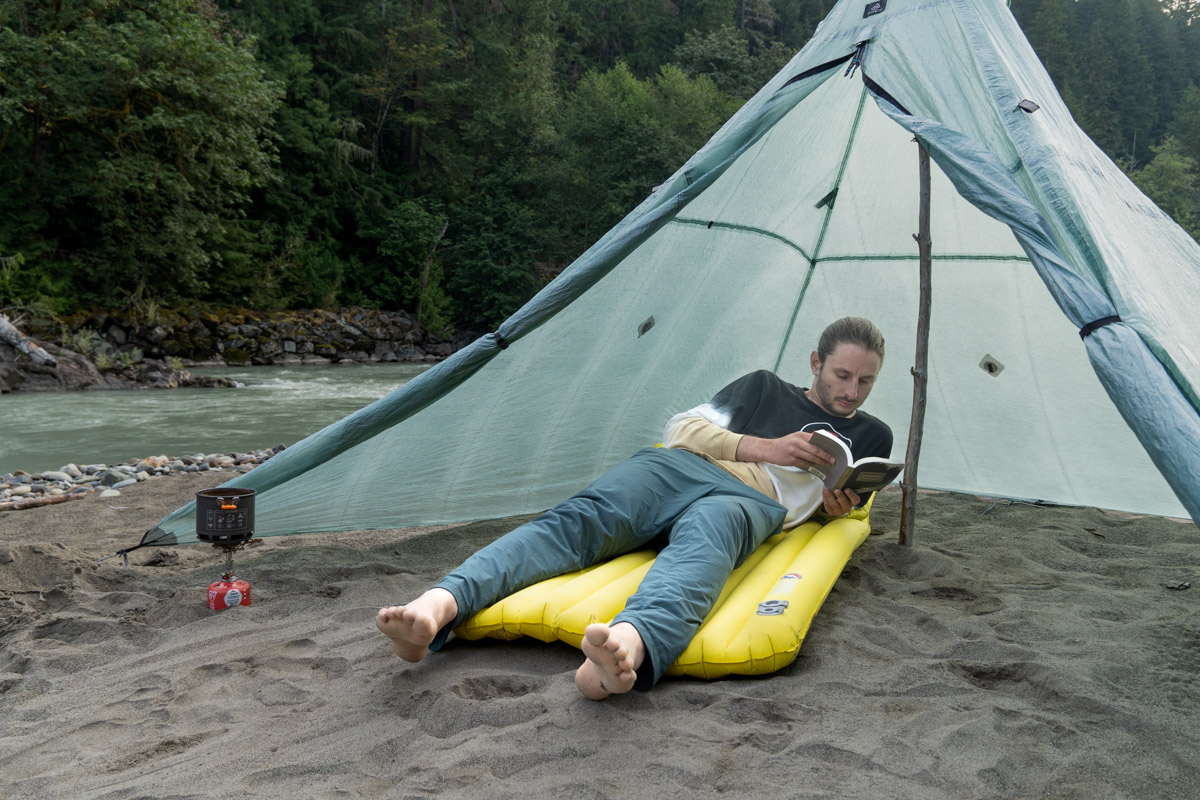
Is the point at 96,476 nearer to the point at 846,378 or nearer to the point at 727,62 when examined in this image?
the point at 846,378

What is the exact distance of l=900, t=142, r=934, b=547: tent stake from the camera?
3.09 metres

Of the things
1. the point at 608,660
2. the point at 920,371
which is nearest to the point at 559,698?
the point at 608,660

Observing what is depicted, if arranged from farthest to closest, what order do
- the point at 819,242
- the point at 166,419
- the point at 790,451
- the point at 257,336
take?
1. the point at 257,336
2. the point at 166,419
3. the point at 819,242
4. the point at 790,451

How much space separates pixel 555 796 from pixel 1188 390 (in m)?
1.45

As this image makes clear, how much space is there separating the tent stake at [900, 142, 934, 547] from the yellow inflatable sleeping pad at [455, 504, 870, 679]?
2.23 feet

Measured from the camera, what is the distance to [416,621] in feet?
5.94

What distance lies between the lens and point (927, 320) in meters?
3.14

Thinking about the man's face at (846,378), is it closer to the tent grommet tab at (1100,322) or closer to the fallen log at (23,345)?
the tent grommet tab at (1100,322)

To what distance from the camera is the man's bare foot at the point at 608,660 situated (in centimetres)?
165

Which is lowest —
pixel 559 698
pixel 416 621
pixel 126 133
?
pixel 559 698

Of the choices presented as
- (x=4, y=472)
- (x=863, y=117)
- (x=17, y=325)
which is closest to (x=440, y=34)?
(x=17, y=325)

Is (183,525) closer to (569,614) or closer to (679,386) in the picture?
(569,614)

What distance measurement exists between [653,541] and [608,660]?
1.01 m

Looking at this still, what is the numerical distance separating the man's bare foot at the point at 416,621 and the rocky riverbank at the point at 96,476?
305 centimetres
